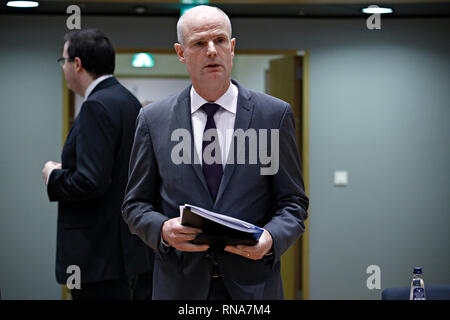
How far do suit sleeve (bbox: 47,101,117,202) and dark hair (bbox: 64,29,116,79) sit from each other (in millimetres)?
183

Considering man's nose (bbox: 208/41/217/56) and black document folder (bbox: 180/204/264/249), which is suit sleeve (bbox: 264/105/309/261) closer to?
black document folder (bbox: 180/204/264/249)

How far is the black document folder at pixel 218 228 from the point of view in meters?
1.33

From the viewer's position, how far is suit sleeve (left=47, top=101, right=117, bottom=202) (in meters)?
2.18

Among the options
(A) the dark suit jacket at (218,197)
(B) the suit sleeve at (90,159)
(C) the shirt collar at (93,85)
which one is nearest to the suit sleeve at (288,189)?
(A) the dark suit jacket at (218,197)

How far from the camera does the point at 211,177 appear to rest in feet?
5.06

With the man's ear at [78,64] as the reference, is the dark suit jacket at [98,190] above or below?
below

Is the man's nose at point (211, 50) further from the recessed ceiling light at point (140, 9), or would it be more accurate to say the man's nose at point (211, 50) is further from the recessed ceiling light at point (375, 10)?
the recessed ceiling light at point (375, 10)

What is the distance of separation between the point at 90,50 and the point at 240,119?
1.01m

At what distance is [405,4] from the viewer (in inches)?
157

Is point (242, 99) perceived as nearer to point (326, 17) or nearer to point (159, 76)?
point (326, 17)

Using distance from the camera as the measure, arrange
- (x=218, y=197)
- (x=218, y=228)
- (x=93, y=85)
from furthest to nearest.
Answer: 1. (x=93, y=85)
2. (x=218, y=197)
3. (x=218, y=228)

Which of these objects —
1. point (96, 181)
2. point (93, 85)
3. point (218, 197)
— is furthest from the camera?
point (93, 85)

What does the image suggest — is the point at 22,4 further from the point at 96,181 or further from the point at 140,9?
the point at 96,181

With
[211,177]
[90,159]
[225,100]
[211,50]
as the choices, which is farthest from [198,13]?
[90,159]
